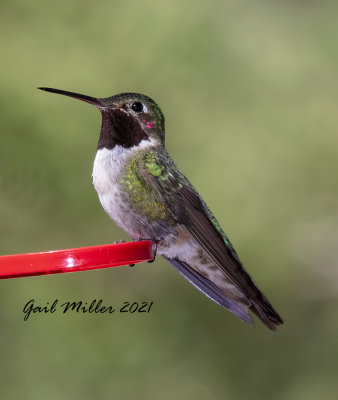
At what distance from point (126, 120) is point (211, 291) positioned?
104 cm

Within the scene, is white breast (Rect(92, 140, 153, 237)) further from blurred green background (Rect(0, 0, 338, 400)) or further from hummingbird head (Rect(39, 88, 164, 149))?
blurred green background (Rect(0, 0, 338, 400))

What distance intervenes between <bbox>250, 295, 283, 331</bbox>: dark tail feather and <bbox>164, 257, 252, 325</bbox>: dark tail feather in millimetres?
177

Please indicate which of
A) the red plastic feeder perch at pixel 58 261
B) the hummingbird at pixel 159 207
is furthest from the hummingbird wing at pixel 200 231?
the red plastic feeder perch at pixel 58 261

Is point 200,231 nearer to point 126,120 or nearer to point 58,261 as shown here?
point 126,120

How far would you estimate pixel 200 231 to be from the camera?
13.6 feet

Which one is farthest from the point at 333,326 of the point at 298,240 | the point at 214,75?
the point at 214,75

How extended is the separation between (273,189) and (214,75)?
4.15 feet

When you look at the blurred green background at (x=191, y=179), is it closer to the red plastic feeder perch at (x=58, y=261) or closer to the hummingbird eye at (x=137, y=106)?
the hummingbird eye at (x=137, y=106)

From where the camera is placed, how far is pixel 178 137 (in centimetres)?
645

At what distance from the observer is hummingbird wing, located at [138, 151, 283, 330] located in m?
3.95

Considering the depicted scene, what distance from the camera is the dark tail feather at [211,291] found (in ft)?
13.7

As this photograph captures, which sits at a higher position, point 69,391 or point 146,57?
point 146,57

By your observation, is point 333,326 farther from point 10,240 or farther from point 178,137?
point 10,240

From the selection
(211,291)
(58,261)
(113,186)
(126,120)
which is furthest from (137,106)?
(58,261)
